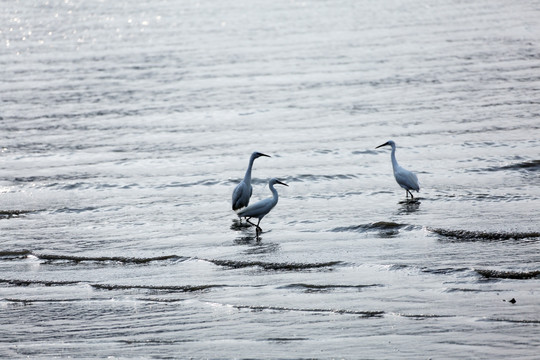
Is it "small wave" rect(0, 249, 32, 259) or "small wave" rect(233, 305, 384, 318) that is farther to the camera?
"small wave" rect(0, 249, 32, 259)

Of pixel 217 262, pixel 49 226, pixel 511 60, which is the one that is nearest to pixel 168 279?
pixel 217 262

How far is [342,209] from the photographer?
573 inches

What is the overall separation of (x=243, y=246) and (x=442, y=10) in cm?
2665

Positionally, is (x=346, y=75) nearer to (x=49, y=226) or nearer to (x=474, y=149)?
(x=474, y=149)

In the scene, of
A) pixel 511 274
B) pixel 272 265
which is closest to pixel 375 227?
pixel 272 265

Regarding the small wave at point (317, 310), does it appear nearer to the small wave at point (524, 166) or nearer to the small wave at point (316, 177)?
the small wave at point (316, 177)

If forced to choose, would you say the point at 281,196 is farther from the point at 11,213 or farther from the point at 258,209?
the point at 11,213

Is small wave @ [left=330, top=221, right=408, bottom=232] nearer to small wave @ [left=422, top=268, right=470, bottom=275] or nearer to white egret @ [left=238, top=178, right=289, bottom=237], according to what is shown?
white egret @ [left=238, top=178, right=289, bottom=237]

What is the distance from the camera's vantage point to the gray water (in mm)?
9570

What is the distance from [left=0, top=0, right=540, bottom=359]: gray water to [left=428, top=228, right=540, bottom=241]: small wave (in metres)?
0.03

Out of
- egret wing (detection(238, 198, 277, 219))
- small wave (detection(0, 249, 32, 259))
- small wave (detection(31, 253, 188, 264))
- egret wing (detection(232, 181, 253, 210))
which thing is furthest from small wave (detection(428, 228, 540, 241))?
small wave (detection(0, 249, 32, 259))

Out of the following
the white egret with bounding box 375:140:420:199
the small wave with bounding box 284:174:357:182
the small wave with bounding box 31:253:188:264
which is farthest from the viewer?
the small wave with bounding box 284:174:357:182

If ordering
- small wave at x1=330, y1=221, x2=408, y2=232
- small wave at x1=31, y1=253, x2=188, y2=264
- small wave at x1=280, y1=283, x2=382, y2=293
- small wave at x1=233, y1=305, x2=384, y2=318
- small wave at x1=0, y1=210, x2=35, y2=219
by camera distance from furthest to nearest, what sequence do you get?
small wave at x1=0, y1=210, x2=35, y2=219
small wave at x1=330, y1=221, x2=408, y2=232
small wave at x1=31, y1=253, x2=188, y2=264
small wave at x1=280, y1=283, x2=382, y2=293
small wave at x1=233, y1=305, x2=384, y2=318

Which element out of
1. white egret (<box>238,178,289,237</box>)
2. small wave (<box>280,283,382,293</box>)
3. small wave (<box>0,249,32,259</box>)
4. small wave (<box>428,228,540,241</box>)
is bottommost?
small wave (<box>280,283,382,293</box>)
